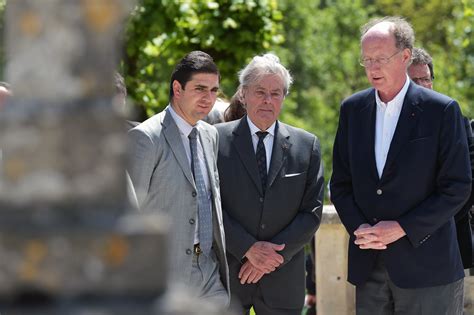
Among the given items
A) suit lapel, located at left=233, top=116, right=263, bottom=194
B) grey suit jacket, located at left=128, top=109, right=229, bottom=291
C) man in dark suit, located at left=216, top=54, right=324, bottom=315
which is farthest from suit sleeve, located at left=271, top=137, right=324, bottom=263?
grey suit jacket, located at left=128, top=109, right=229, bottom=291

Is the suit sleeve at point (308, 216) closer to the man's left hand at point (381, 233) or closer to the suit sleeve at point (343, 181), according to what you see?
the suit sleeve at point (343, 181)

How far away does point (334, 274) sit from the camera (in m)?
7.34

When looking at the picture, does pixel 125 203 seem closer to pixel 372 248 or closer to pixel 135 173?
pixel 135 173

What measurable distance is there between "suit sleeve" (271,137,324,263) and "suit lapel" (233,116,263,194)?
31 centimetres

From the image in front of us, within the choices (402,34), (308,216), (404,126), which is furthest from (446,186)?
(308,216)

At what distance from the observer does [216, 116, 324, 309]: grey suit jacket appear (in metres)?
6.20

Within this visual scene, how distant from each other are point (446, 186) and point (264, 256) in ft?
3.99

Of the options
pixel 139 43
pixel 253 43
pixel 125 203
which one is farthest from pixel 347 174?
pixel 139 43

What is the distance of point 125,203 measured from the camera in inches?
74.3

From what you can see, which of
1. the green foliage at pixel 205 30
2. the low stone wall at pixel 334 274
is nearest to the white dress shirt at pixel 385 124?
the low stone wall at pixel 334 274

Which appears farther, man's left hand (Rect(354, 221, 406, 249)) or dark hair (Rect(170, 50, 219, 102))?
dark hair (Rect(170, 50, 219, 102))

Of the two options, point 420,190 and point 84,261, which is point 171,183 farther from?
point 84,261

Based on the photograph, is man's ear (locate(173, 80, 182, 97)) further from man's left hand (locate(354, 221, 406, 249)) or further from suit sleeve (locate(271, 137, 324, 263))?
man's left hand (locate(354, 221, 406, 249))

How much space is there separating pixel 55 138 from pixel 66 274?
0.25m
